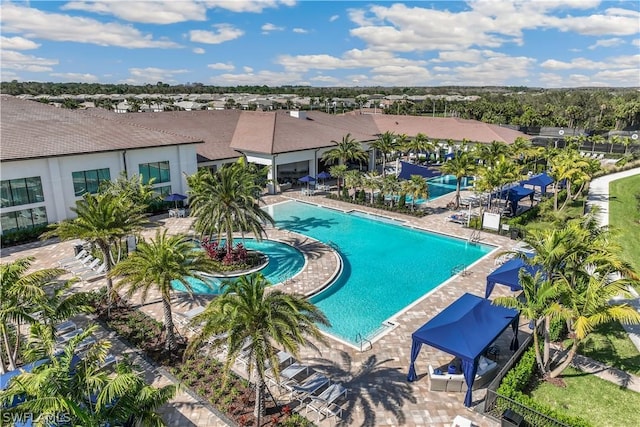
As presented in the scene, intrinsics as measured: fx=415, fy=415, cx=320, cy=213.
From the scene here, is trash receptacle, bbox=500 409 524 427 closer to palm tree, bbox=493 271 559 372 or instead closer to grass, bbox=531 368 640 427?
grass, bbox=531 368 640 427

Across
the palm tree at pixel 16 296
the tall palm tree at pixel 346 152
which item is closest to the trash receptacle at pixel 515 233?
the tall palm tree at pixel 346 152

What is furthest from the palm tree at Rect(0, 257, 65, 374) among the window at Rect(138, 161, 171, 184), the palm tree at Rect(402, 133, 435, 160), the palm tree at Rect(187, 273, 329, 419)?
the palm tree at Rect(402, 133, 435, 160)

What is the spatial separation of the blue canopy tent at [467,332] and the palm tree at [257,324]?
4503 mm

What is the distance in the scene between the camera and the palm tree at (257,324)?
11.1m

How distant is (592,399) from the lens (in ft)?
45.3

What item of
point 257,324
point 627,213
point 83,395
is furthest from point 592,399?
point 627,213

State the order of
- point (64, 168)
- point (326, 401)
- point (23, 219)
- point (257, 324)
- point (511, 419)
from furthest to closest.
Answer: point (64, 168) → point (23, 219) → point (326, 401) → point (511, 419) → point (257, 324)

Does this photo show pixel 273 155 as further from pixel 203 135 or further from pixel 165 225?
pixel 165 225

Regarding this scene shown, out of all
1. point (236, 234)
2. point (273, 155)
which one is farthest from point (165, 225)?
point (273, 155)

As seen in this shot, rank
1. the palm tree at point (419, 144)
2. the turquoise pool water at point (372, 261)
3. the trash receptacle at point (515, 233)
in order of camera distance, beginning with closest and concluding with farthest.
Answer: the turquoise pool water at point (372, 261)
the trash receptacle at point (515, 233)
the palm tree at point (419, 144)

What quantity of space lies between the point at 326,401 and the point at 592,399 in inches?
351

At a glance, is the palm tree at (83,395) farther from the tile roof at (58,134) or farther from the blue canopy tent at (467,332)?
the tile roof at (58,134)

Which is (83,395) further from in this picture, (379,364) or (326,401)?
(379,364)

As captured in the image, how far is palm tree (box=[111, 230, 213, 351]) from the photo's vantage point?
15.0 meters
